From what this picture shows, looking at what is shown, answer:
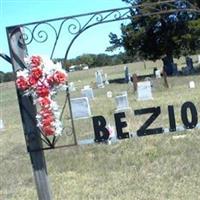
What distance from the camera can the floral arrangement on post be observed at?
15.8 ft

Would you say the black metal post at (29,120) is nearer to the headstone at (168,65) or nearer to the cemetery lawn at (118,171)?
the cemetery lawn at (118,171)

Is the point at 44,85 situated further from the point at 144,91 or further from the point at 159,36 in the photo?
the point at 159,36

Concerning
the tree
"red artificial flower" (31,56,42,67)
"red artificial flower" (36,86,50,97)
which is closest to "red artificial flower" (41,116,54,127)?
"red artificial flower" (36,86,50,97)

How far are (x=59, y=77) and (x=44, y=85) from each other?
0.15m

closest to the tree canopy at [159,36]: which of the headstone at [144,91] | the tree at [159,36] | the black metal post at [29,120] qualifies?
the tree at [159,36]

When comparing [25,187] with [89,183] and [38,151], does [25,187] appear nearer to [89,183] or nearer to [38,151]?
[89,183]

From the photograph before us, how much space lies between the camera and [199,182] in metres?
7.29

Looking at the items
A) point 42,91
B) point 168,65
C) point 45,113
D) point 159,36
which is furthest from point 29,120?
point 159,36

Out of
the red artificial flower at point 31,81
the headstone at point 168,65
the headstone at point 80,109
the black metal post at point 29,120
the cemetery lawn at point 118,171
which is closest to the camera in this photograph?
the red artificial flower at point 31,81

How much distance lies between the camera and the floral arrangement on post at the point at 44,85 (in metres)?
4.80

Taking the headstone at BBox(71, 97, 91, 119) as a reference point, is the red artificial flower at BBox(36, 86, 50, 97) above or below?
above

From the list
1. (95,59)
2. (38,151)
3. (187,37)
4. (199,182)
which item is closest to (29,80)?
(38,151)

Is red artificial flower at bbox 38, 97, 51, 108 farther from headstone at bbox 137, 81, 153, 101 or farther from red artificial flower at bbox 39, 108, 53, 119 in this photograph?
headstone at bbox 137, 81, 153, 101

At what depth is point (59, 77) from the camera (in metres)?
4.81
